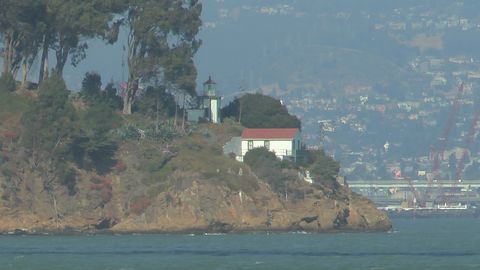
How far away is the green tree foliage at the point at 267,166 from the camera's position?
5226 inches

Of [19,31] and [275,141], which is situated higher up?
[19,31]

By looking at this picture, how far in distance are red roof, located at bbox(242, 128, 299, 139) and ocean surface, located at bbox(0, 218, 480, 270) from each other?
13139mm

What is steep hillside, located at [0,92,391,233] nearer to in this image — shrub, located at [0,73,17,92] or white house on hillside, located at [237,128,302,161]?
white house on hillside, located at [237,128,302,161]

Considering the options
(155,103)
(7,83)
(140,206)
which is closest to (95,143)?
(140,206)

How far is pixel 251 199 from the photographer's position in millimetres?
127938

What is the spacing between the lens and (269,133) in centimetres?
14350

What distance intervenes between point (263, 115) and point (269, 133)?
4.01 metres

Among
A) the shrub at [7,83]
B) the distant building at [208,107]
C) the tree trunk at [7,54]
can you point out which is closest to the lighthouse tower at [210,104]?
the distant building at [208,107]

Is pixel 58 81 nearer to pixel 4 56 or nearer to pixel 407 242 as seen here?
pixel 4 56

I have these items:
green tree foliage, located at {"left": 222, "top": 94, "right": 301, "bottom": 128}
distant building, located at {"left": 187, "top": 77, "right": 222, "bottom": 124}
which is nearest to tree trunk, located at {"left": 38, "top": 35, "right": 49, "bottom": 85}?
distant building, located at {"left": 187, "top": 77, "right": 222, "bottom": 124}

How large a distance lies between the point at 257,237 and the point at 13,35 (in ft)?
86.4

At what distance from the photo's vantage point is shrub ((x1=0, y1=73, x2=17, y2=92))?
455 feet

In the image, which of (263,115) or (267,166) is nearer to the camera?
(267,166)

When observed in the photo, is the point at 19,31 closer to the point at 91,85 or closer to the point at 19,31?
the point at 19,31
